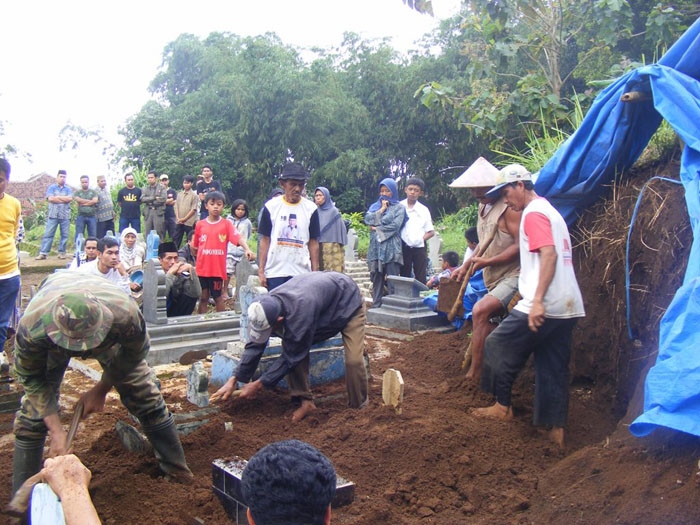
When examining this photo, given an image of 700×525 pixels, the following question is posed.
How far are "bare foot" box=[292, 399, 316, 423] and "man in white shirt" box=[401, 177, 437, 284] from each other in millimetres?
4349

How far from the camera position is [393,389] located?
14.8 feet

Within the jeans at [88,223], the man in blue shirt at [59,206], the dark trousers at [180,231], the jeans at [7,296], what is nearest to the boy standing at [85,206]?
the jeans at [88,223]

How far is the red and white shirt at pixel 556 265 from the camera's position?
4.19 m

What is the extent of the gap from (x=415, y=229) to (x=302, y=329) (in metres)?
4.52

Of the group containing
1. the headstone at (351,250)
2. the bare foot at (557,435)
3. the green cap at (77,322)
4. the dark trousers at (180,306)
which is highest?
the green cap at (77,322)

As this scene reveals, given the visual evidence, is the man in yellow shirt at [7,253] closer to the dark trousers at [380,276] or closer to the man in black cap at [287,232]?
the man in black cap at [287,232]

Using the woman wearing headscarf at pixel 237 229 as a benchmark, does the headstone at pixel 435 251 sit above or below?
below

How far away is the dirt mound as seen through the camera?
460 cm

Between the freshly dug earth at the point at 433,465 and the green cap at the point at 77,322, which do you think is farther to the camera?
the freshly dug earth at the point at 433,465

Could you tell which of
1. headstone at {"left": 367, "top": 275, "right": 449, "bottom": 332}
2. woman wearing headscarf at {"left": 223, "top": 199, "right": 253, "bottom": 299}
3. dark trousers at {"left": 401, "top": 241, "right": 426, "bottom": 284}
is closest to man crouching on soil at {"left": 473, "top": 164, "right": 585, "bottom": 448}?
headstone at {"left": 367, "top": 275, "right": 449, "bottom": 332}

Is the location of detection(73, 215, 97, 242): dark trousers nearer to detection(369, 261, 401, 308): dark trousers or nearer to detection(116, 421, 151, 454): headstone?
detection(369, 261, 401, 308): dark trousers

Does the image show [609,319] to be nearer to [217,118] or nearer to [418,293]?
[418,293]

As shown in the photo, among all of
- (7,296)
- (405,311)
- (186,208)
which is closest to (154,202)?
(186,208)

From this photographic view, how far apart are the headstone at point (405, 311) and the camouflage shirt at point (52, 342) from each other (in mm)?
5185
